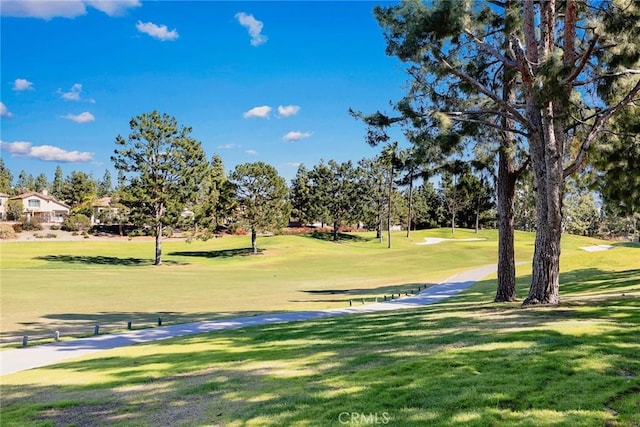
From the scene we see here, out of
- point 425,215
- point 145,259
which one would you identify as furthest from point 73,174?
point 425,215

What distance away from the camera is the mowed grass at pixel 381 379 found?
5.20 metres

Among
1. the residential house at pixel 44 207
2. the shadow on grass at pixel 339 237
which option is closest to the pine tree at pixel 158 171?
the shadow on grass at pixel 339 237

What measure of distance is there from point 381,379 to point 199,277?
3003 cm

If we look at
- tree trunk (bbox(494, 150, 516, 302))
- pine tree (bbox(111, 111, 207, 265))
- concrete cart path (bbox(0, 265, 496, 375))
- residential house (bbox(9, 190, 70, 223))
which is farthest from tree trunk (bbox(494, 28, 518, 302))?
residential house (bbox(9, 190, 70, 223))

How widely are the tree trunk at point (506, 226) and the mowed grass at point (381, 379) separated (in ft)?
14.8

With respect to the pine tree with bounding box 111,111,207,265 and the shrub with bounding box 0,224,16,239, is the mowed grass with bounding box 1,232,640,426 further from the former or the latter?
the shrub with bounding box 0,224,16,239

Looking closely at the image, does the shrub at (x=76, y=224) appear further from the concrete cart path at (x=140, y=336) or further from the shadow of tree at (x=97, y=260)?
the concrete cart path at (x=140, y=336)

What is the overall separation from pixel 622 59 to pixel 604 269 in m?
22.1

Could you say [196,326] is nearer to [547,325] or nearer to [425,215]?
[547,325]

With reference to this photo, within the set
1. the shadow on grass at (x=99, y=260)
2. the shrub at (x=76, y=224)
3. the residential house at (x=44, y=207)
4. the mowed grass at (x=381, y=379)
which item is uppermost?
the residential house at (x=44, y=207)

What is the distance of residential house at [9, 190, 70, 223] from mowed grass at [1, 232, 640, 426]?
3845 inches

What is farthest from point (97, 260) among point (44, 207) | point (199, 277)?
point (44, 207)

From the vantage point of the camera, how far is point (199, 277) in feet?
114

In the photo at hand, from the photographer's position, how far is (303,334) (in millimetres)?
11617
